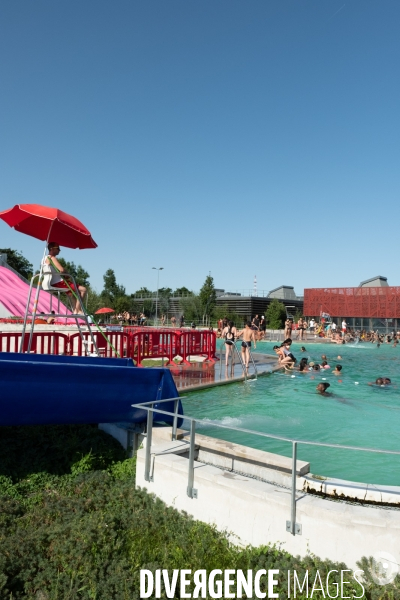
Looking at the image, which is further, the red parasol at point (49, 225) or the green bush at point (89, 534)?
the red parasol at point (49, 225)

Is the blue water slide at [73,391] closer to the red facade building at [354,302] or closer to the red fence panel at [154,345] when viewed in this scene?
the red fence panel at [154,345]

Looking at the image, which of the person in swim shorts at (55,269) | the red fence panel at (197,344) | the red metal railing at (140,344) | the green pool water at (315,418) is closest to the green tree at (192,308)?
the red fence panel at (197,344)

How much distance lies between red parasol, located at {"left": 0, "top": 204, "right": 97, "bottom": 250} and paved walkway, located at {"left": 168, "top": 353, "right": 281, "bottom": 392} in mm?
5218

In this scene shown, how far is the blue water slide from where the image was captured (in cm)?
627

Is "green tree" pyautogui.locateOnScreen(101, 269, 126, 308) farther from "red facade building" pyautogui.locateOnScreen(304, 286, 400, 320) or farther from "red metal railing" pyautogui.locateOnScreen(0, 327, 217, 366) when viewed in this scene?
"red metal railing" pyautogui.locateOnScreen(0, 327, 217, 366)

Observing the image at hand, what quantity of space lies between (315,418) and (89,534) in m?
Answer: 7.14

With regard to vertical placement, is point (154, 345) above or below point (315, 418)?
above

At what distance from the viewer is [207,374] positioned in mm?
14719

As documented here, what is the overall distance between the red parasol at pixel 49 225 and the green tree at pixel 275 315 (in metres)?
59.4

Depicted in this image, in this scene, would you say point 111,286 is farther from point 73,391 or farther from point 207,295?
point 73,391

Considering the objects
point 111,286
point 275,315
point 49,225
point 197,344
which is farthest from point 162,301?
point 49,225

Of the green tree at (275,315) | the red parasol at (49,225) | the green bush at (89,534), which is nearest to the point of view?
the green bush at (89,534)

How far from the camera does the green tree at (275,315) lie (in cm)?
6644

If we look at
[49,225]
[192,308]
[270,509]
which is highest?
[49,225]
